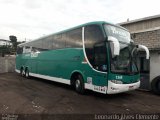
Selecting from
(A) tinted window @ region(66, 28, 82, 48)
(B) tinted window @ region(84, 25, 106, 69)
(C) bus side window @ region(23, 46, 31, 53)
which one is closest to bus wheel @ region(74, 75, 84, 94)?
(B) tinted window @ region(84, 25, 106, 69)

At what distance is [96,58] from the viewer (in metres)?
8.29

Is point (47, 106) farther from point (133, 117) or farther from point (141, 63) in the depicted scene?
point (141, 63)

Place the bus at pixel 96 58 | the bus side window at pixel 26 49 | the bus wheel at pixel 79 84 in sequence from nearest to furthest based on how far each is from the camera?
the bus at pixel 96 58
the bus wheel at pixel 79 84
the bus side window at pixel 26 49

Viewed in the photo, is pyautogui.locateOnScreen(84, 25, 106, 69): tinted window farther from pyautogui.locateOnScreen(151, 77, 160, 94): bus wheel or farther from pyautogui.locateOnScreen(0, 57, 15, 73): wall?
pyautogui.locateOnScreen(0, 57, 15, 73): wall

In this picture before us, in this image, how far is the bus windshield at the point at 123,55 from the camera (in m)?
7.90

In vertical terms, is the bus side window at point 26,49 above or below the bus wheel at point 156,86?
above

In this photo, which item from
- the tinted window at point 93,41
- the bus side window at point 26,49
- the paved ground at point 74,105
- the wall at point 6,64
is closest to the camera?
the paved ground at point 74,105

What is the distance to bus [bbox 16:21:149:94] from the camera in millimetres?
7797

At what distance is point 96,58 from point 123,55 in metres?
1.17

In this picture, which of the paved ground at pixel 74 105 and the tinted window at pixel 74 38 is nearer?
the paved ground at pixel 74 105

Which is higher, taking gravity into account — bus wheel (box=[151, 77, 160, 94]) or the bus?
the bus

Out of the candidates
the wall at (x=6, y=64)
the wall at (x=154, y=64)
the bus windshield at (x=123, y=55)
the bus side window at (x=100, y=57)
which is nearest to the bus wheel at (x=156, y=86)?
the wall at (x=154, y=64)

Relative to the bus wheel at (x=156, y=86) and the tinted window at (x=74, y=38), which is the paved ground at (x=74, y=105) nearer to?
the bus wheel at (x=156, y=86)

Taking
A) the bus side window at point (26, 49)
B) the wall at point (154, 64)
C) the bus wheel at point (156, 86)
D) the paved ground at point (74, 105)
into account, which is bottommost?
the paved ground at point (74, 105)
